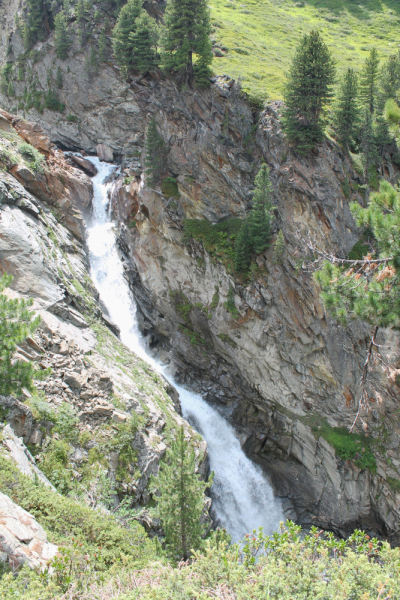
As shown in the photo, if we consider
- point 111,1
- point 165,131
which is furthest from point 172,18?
point 111,1

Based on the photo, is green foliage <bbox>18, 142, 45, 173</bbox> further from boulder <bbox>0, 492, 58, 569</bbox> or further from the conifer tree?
boulder <bbox>0, 492, 58, 569</bbox>

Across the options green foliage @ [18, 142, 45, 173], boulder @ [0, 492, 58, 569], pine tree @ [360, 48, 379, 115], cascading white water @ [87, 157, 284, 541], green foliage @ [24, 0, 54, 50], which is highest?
green foliage @ [24, 0, 54, 50]

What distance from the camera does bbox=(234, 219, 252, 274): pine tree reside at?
24.3m

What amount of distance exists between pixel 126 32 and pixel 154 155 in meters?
15.0

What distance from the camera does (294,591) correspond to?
6043 mm

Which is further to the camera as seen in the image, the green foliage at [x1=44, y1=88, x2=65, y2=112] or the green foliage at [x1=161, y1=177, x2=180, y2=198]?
the green foliage at [x1=44, y1=88, x2=65, y2=112]

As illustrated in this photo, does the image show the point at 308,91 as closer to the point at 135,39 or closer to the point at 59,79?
the point at 135,39

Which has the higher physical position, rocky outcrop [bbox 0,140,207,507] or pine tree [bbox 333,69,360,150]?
pine tree [bbox 333,69,360,150]

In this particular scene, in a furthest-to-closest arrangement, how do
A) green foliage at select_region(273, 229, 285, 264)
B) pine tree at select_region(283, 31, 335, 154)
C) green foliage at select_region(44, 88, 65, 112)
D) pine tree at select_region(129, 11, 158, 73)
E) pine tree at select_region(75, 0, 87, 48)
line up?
green foliage at select_region(44, 88, 65, 112), pine tree at select_region(75, 0, 87, 48), pine tree at select_region(129, 11, 158, 73), pine tree at select_region(283, 31, 335, 154), green foliage at select_region(273, 229, 285, 264)

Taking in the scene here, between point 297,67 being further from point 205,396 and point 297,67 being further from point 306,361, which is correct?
point 205,396

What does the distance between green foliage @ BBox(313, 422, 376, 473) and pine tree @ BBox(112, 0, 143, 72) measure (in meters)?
37.0

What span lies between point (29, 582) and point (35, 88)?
49238 millimetres

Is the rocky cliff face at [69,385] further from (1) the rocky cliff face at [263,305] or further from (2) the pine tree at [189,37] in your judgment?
(2) the pine tree at [189,37]

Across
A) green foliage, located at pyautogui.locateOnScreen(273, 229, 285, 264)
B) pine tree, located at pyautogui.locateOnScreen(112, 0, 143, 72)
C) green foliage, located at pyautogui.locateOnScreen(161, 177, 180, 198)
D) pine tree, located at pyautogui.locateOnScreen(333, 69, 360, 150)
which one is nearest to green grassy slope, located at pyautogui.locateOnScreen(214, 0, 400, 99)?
pine tree, located at pyautogui.locateOnScreen(333, 69, 360, 150)
